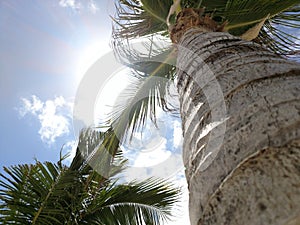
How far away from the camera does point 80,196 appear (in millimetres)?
3705

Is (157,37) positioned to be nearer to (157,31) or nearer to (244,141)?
(157,31)

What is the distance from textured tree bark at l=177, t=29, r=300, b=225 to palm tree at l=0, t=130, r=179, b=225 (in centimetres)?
230

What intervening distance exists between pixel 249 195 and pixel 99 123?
13.9 feet

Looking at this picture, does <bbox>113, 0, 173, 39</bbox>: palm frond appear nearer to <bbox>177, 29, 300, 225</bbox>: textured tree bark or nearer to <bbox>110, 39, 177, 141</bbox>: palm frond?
<bbox>110, 39, 177, 141</bbox>: palm frond

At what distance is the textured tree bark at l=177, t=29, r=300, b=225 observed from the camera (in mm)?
742

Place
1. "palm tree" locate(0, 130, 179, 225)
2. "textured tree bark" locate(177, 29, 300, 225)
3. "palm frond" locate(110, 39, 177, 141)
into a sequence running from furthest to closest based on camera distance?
"palm frond" locate(110, 39, 177, 141) < "palm tree" locate(0, 130, 179, 225) < "textured tree bark" locate(177, 29, 300, 225)

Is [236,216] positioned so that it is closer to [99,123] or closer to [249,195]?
[249,195]

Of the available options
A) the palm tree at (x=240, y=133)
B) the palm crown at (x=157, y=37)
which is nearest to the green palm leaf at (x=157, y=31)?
the palm crown at (x=157, y=37)

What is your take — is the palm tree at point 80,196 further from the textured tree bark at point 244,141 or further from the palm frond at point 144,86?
the textured tree bark at point 244,141

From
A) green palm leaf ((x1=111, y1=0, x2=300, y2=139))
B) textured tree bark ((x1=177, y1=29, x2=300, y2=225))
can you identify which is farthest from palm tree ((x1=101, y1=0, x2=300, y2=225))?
green palm leaf ((x1=111, y1=0, x2=300, y2=139))

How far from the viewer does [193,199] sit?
1.00 meters

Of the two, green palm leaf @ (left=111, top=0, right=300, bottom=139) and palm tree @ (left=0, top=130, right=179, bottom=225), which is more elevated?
green palm leaf @ (left=111, top=0, right=300, bottom=139)

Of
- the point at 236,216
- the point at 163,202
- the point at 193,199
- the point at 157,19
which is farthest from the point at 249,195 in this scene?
the point at 157,19

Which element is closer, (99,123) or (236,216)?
(236,216)
